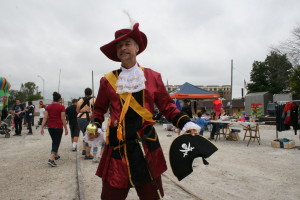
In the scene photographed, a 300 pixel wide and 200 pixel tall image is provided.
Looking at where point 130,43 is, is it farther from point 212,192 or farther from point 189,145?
point 212,192

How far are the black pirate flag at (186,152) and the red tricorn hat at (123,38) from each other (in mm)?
948

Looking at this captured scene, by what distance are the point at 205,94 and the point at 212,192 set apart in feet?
42.5

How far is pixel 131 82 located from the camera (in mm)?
2096

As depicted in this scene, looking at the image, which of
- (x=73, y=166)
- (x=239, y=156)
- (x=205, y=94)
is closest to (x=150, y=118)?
(x=73, y=166)

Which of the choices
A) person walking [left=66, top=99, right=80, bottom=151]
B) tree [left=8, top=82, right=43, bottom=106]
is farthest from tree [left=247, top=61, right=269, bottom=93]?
tree [left=8, top=82, right=43, bottom=106]

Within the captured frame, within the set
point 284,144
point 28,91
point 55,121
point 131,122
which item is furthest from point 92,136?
point 28,91

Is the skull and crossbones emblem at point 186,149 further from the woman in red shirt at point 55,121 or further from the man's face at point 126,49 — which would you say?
the woman in red shirt at point 55,121

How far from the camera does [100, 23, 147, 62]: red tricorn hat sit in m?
2.06

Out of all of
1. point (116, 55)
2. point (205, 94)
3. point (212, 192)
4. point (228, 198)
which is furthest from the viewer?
point (205, 94)

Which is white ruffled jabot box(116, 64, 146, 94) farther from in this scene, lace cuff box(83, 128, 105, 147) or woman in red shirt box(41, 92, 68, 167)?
woman in red shirt box(41, 92, 68, 167)

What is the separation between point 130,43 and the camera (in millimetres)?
2121

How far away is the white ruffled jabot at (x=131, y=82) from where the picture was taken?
207 cm

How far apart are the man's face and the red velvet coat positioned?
0.19m

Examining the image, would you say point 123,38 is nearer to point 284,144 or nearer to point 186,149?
point 186,149
